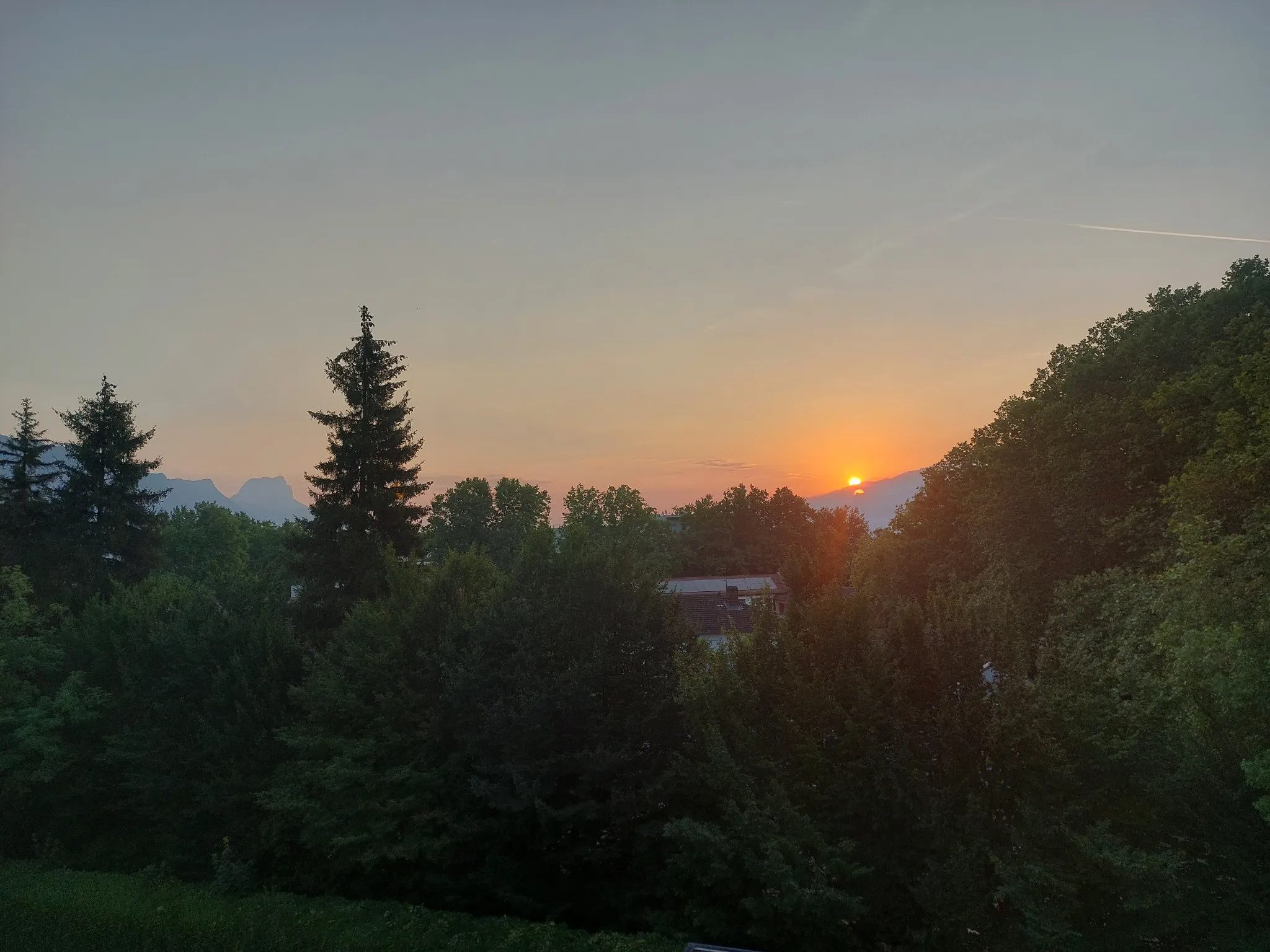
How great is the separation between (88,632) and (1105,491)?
37904 mm

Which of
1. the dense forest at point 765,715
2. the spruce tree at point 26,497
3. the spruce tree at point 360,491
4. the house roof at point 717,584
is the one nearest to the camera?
the dense forest at point 765,715

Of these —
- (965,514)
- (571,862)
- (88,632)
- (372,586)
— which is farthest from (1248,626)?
(88,632)

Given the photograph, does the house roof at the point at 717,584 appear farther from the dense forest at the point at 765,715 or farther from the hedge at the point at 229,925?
the hedge at the point at 229,925

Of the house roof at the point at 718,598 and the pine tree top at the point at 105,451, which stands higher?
the pine tree top at the point at 105,451

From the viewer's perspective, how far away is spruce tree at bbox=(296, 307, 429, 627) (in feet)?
112

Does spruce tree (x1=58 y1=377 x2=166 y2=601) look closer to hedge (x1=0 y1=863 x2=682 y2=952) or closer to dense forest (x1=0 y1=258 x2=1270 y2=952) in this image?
dense forest (x1=0 y1=258 x2=1270 y2=952)

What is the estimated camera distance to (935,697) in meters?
14.8

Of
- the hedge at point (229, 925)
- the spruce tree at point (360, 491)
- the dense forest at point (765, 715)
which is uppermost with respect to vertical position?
the spruce tree at point (360, 491)

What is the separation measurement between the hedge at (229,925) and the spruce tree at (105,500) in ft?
75.8

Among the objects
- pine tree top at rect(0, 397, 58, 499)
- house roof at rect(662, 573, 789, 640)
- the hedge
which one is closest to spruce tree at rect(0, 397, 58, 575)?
pine tree top at rect(0, 397, 58, 499)

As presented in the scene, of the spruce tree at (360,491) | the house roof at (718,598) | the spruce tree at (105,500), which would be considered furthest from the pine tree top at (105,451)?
the house roof at (718,598)

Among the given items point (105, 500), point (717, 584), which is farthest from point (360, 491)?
point (717, 584)

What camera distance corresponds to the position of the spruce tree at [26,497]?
41062mm

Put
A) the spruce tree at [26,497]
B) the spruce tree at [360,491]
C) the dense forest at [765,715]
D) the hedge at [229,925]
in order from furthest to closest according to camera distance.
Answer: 1. the spruce tree at [26,497]
2. the spruce tree at [360,491]
3. the hedge at [229,925]
4. the dense forest at [765,715]
